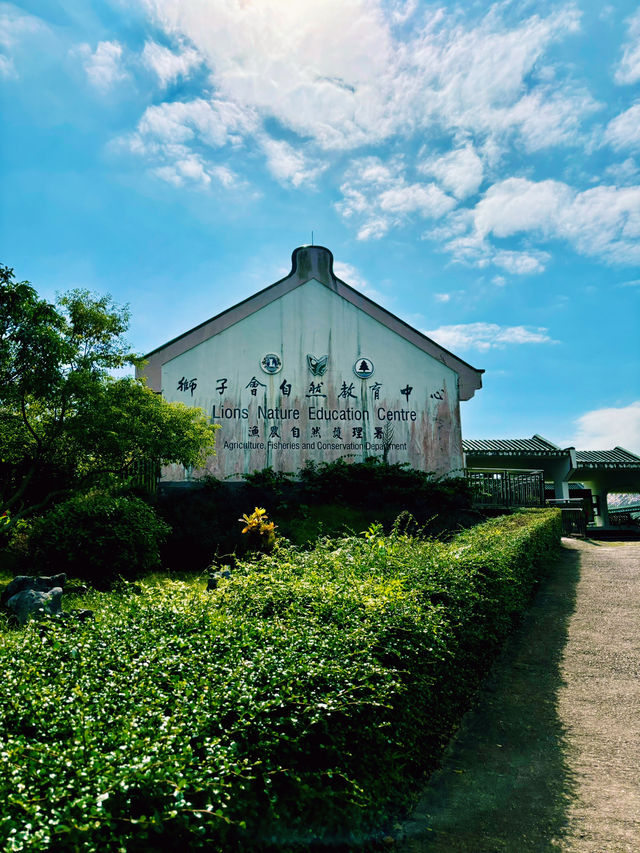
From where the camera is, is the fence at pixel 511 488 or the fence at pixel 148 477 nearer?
the fence at pixel 148 477

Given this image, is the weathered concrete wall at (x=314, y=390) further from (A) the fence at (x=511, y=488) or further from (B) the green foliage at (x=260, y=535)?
(B) the green foliage at (x=260, y=535)

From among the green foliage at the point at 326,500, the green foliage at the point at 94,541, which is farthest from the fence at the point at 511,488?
the green foliage at the point at 94,541

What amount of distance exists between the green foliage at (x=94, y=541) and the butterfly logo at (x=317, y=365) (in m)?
8.49

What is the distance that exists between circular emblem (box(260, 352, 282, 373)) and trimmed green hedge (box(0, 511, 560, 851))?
12.9m

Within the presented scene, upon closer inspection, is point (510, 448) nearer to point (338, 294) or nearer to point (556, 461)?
point (556, 461)

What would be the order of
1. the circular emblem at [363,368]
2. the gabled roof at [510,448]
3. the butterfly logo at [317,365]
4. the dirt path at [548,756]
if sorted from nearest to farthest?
the dirt path at [548,756] → the butterfly logo at [317,365] → the circular emblem at [363,368] → the gabled roof at [510,448]

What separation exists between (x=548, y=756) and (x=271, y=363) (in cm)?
1453

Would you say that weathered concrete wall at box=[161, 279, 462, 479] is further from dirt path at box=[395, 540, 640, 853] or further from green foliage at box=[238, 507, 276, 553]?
dirt path at box=[395, 540, 640, 853]

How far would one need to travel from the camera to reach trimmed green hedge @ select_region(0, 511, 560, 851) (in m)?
1.98

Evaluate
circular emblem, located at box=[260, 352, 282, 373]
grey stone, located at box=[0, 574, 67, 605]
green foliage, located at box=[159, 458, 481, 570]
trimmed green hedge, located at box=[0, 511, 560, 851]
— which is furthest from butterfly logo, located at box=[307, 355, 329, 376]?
trimmed green hedge, located at box=[0, 511, 560, 851]

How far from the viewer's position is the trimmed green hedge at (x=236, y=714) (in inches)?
77.8

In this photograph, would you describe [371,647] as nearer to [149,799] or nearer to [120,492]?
[149,799]

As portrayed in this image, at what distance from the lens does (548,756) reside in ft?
14.0

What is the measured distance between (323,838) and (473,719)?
2729mm
